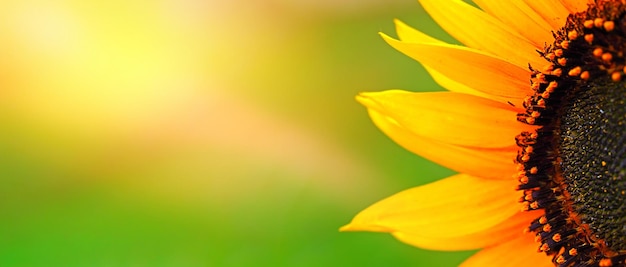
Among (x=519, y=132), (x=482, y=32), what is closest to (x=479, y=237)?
(x=519, y=132)

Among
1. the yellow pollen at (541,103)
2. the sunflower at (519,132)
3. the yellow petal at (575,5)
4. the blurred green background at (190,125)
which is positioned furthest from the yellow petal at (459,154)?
the blurred green background at (190,125)

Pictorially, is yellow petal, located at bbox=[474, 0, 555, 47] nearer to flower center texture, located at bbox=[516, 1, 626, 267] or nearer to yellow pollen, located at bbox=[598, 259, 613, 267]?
flower center texture, located at bbox=[516, 1, 626, 267]

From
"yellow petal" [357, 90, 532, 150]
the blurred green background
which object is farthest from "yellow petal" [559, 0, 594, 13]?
the blurred green background

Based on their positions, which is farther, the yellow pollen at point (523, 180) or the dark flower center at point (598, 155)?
the yellow pollen at point (523, 180)

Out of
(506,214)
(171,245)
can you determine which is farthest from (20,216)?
(506,214)

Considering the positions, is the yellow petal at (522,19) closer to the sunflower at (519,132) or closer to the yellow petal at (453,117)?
the sunflower at (519,132)
